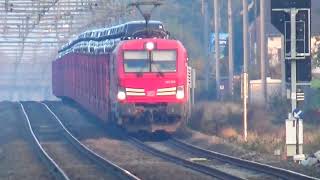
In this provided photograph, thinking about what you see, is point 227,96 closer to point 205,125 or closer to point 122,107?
point 205,125

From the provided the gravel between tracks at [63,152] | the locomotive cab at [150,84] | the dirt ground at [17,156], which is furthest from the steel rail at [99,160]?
the locomotive cab at [150,84]

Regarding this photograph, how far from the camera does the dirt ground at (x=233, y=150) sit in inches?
801

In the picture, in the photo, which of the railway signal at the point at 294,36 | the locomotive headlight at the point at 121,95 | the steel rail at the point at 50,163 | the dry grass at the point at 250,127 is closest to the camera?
the steel rail at the point at 50,163

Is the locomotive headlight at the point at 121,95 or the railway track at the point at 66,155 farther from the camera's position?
the locomotive headlight at the point at 121,95

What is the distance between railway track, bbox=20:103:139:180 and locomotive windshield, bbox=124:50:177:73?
2756mm

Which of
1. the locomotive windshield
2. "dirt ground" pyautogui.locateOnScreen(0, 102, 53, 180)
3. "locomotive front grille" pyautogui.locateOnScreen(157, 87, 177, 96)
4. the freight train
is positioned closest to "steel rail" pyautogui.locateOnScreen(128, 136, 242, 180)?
the freight train

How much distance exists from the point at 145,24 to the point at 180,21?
45.7m

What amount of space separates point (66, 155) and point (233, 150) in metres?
4.41

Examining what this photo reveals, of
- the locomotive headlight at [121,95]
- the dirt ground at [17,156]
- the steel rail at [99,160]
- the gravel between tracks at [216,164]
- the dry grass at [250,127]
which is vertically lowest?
the dirt ground at [17,156]

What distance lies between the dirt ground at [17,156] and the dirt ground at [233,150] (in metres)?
4.96

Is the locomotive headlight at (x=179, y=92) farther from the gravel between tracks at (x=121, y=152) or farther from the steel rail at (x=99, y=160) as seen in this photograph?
the steel rail at (x=99, y=160)

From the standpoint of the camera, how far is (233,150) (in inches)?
997

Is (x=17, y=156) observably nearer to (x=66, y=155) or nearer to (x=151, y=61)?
(x=66, y=155)

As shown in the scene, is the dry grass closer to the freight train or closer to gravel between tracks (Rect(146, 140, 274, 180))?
gravel between tracks (Rect(146, 140, 274, 180))
